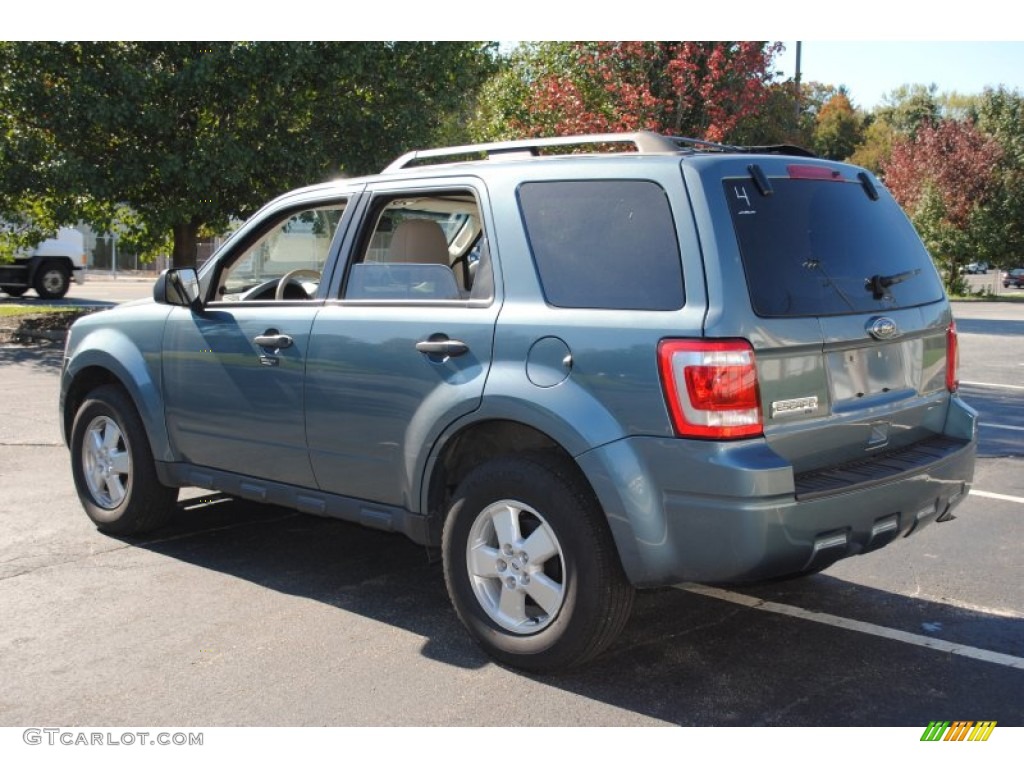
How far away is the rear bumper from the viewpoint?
347 centimetres

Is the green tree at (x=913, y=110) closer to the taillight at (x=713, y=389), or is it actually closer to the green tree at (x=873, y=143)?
the green tree at (x=873, y=143)

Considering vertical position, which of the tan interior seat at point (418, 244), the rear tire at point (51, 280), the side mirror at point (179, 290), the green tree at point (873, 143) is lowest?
the rear tire at point (51, 280)

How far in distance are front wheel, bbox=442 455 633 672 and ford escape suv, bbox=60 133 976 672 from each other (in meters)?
0.01

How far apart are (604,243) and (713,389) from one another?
74 cm

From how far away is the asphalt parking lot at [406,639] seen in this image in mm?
3701

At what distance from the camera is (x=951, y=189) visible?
4191 centimetres

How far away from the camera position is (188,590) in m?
4.98

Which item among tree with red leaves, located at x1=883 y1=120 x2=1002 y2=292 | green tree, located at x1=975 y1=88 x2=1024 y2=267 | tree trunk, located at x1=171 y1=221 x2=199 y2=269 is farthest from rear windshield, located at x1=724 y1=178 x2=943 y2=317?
green tree, located at x1=975 y1=88 x2=1024 y2=267

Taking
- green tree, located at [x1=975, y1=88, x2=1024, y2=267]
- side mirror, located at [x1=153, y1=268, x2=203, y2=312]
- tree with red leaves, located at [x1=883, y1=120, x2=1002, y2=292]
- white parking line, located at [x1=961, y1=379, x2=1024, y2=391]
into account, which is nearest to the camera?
side mirror, located at [x1=153, y1=268, x2=203, y2=312]

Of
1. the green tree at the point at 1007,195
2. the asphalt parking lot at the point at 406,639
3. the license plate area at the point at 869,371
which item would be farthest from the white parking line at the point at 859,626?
the green tree at the point at 1007,195

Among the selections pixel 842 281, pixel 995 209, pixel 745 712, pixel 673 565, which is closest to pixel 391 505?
pixel 673 565

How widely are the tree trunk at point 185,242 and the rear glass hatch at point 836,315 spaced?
14442 mm

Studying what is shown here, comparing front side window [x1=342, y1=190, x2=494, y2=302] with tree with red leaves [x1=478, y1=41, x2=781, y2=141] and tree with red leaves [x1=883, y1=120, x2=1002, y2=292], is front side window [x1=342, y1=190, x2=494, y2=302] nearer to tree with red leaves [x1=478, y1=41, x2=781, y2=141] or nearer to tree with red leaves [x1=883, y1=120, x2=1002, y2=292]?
tree with red leaves [x1=478, y1=41, x2=781, y2=141]

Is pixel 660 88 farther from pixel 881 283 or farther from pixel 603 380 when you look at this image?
pixel 603 380
